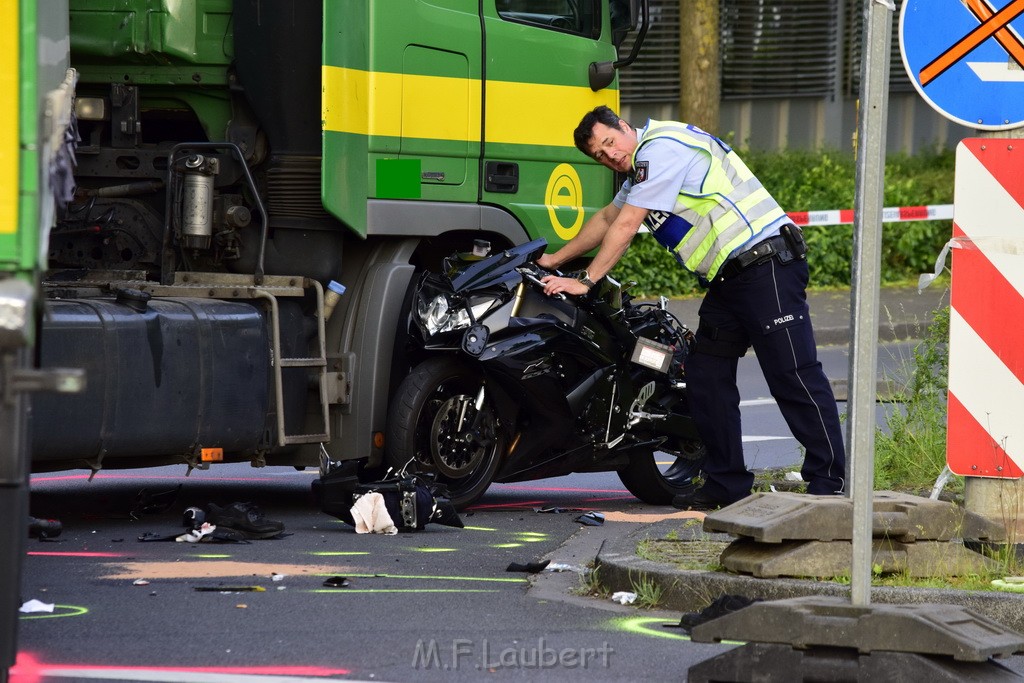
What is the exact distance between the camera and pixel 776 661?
4.44 m

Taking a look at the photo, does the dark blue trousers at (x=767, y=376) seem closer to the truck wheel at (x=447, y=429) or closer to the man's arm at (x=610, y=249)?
the man's arm at (x=610, y=249)

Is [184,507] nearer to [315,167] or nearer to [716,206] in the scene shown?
[315,167]

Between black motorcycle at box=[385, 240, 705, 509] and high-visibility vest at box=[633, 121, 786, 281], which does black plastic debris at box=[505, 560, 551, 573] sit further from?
high-visibility vest at box=[633, 121, 786, 281]

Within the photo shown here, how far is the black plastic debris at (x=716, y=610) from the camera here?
5.11 meters

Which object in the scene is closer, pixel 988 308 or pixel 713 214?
pixel 988 308

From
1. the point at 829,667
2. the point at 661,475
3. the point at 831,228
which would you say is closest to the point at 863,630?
the point at 829,667

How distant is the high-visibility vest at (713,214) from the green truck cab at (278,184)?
1052mm

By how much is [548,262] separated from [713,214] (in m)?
0.91

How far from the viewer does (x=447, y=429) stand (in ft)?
25.2

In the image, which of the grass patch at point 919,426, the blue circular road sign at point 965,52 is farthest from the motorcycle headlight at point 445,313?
the blue circular road sign at point 965,52

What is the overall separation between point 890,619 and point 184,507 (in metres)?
4.28

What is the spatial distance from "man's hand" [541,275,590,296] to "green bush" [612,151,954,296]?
9674 millimetres

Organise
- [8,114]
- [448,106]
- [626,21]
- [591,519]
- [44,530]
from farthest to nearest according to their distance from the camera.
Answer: [626,21], [448,106], [591,519], [44,530], [8,114]
